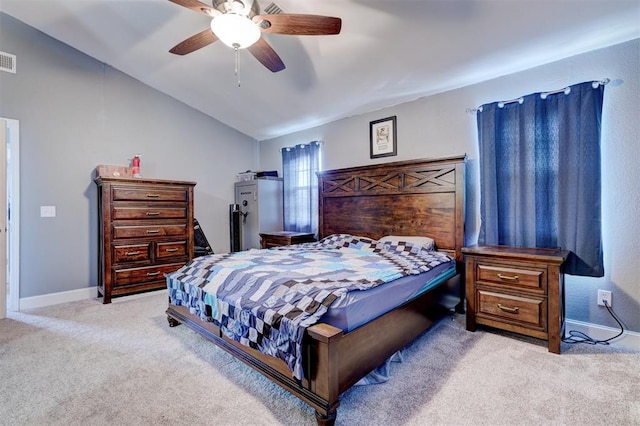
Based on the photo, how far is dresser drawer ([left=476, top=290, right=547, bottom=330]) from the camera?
7.55 ft

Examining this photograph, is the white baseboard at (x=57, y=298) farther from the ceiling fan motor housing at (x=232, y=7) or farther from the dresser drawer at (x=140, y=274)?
the ceiling fan motor housing at (x=232, y=7)

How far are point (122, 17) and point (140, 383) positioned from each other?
334 cm

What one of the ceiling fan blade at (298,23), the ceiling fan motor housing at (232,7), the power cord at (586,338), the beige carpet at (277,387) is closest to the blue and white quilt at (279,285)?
the beige carpet at (277,387)

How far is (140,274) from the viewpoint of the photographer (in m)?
3.70

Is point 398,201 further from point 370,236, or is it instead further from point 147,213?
point 147,213

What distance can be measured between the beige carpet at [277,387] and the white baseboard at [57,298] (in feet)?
2.91

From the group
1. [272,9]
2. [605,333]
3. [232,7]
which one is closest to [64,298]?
[232,7]

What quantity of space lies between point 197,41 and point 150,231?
2438 mm

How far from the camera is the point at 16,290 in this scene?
330cm

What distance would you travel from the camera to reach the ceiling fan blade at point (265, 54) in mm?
2232

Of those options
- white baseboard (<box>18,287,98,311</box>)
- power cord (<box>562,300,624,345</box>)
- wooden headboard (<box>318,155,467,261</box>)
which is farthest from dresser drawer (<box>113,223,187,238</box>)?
power cord (<box>562,300,624,345</box>)

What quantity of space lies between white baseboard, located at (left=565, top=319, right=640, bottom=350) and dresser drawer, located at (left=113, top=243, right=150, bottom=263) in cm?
444

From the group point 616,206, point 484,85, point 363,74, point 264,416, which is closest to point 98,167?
point 363,74

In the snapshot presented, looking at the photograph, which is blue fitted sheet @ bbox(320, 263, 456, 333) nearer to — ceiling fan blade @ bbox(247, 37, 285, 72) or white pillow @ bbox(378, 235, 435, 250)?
white pillow @ bbox(378, 235, 435, 250)
